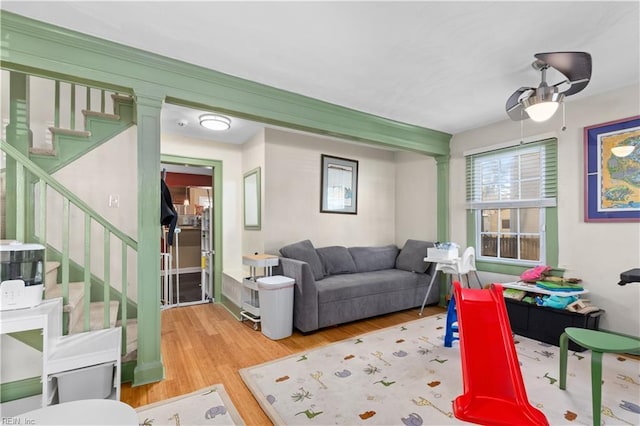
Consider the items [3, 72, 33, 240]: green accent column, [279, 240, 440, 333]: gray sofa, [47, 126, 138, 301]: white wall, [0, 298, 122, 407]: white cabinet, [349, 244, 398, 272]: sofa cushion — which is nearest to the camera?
[0, 298, 122, 407]: white cabinet

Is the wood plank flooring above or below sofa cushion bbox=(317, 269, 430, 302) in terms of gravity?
below

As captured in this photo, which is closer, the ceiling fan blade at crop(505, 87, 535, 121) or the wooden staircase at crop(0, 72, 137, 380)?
the wooden staircase at crop(0, 72, 137, 380)

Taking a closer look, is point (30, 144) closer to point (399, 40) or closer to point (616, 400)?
point (399, 40)

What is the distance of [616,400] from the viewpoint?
2088 millimetres

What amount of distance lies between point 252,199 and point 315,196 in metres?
0.93

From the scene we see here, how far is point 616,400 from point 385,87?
2.98 m

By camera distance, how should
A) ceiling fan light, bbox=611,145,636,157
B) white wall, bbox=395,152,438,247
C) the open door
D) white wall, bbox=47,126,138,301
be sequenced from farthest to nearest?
the open door, white wall, bbox=395,152,438,247, ceiling fan light, bbox=611,145,636,157, white wall, bbox=47,126,138,301

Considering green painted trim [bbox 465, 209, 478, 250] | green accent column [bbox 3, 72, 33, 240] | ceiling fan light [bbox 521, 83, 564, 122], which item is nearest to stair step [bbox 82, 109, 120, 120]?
green accent column [bbox 3, 72, 33, 240]

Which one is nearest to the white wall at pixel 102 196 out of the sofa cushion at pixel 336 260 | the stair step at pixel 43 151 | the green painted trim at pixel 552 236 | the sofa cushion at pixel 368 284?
the stair step at pixel 43 151

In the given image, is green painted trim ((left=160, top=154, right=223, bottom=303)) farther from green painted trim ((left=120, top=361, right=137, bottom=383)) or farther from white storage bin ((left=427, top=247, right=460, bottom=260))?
white storage bin ((left=427, top=247, right=460, bottom=260))

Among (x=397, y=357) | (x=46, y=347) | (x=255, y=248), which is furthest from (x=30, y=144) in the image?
(x=397, y=357)

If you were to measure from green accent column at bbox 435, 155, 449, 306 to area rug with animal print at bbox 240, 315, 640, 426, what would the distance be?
53.4 inches

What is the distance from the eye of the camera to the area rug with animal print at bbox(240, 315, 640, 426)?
1928mm

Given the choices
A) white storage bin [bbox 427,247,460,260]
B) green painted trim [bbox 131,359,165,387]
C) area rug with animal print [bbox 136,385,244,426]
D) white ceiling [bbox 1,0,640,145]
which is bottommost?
area rug with animal print [bbox 136,385,244,426]
